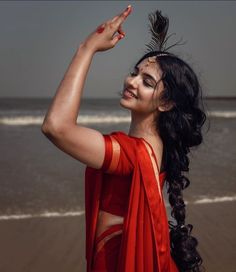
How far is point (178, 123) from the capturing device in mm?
1888

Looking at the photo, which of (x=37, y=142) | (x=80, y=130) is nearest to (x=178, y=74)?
(x=80, y=130)

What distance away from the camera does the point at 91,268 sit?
1867mm

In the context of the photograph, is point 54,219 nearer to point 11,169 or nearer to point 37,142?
point 11,169

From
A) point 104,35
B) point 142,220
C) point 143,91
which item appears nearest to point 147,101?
point 143,91

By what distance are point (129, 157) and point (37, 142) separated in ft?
39.2

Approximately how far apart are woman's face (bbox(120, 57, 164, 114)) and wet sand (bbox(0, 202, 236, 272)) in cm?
273

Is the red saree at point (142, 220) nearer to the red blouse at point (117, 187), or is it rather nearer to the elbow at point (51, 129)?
the red blouse at point (117, 187)

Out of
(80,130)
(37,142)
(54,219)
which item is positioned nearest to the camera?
(80,130)

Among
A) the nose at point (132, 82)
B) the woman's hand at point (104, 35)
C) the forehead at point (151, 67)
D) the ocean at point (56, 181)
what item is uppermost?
the woman's hand at point (104, 35)

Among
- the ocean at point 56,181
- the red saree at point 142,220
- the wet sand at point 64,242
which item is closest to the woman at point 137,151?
the red saree at point 142,220

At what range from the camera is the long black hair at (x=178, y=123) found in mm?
1837

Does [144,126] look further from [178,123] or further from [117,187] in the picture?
[117,187]

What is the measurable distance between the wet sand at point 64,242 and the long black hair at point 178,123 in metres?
2.12

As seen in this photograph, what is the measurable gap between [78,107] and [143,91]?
414mm
